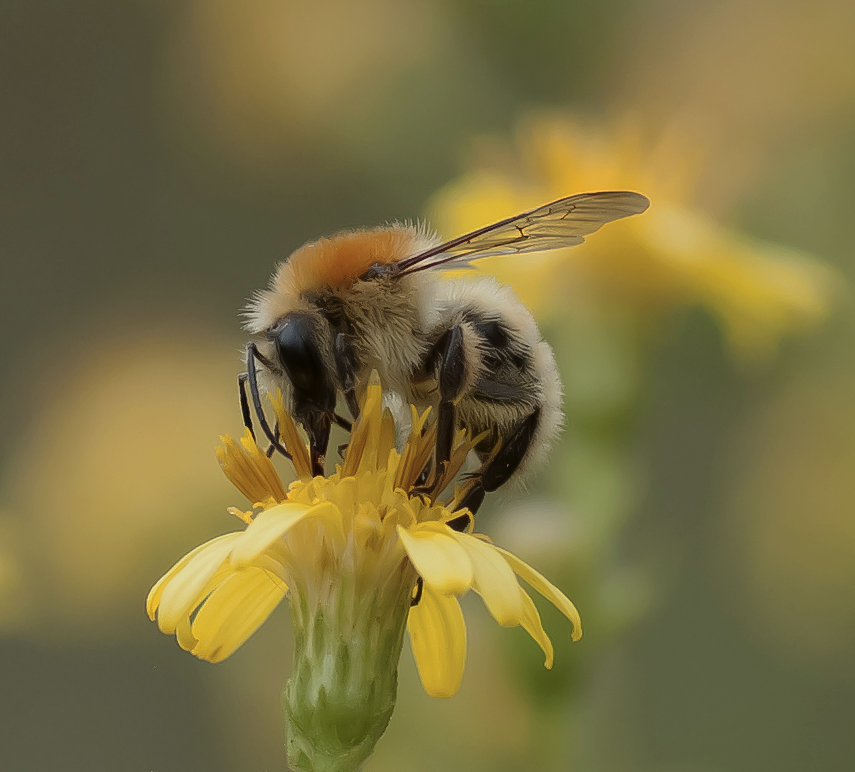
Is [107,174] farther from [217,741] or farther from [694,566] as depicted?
[694,566]

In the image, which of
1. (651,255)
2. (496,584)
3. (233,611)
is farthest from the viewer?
(651,255)

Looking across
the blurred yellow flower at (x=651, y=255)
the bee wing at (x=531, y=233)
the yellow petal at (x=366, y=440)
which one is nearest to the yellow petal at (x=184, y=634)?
the yellow petal at (x=366, y=440)

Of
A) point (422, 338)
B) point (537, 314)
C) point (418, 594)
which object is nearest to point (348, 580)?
point (418, 594)

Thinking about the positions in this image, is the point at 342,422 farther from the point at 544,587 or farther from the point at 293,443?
the point at 544,587

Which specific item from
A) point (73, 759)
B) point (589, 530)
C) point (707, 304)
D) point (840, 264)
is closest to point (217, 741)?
point (73, 759)

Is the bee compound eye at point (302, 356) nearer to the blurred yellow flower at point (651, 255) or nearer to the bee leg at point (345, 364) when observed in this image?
the bee leg at point (345, 364)

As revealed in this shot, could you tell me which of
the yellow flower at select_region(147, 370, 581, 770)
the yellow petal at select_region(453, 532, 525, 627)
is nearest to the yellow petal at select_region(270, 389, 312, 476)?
the yellow flower at select_region(147, 370, 581, 770)

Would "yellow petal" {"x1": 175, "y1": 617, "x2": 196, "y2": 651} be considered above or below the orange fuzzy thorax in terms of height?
below

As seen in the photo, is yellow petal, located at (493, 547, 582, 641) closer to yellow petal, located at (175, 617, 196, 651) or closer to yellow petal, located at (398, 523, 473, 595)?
yellow petal, located at (398, 523, 473, 595)
